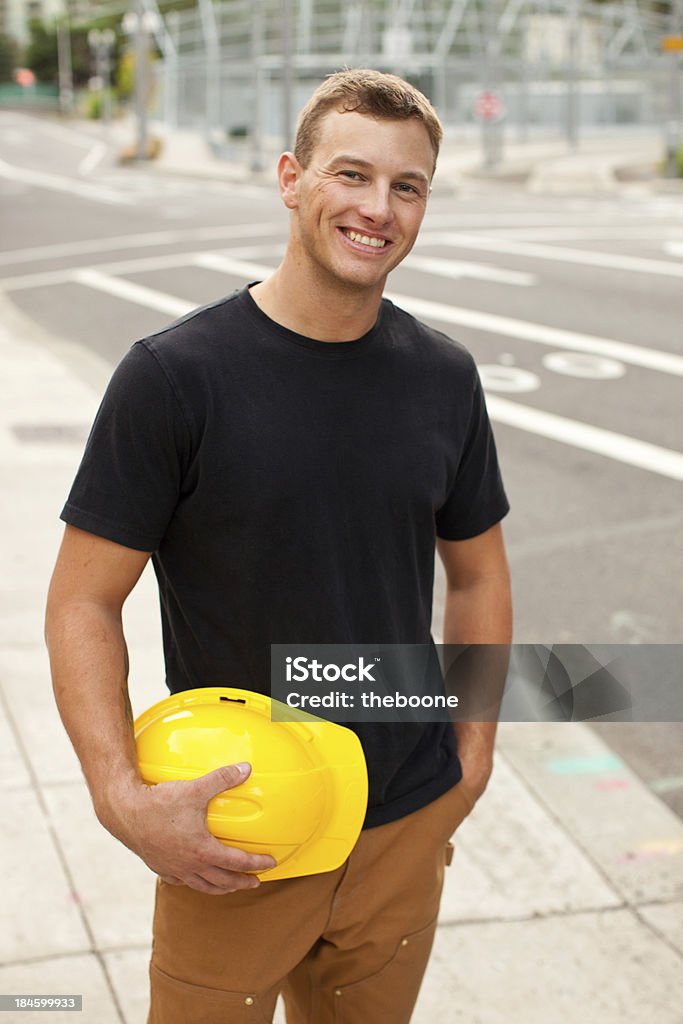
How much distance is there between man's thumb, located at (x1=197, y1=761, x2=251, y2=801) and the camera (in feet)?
6.50

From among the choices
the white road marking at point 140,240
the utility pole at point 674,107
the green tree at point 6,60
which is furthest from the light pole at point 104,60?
the white road marking at point 140,240

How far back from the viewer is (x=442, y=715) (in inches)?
99.4

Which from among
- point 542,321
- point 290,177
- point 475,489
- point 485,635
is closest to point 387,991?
point 485,635

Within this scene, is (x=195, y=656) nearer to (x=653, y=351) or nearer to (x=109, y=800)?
(x=109, y=800)

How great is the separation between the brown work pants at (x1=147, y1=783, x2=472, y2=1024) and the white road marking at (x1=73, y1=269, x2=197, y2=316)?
1212 cm

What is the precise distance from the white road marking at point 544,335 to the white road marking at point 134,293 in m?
2.52

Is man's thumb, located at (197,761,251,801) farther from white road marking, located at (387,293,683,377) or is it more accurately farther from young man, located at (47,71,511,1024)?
white road marking, located at (387,293,683,377)

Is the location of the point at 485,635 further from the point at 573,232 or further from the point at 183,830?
the point at 573,232

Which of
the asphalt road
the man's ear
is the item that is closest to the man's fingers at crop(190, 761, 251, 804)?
the man's ear

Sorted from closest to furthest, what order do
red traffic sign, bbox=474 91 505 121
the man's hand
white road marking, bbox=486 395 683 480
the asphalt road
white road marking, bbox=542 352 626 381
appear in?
the man's hand < the asphalt road < white road marking, bbox=486 395 683 480 < white road marking, bbox=542 352 626 381 < red traffic sign, bbox=474 91 505 121

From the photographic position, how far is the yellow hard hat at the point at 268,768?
6.69ft

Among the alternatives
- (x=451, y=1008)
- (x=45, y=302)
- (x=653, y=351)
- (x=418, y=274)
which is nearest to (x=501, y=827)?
(x=451, y=1008)

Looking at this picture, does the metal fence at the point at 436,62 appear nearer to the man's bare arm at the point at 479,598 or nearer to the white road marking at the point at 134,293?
the white road marking at the point at 134,293

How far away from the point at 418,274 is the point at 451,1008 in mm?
14573
